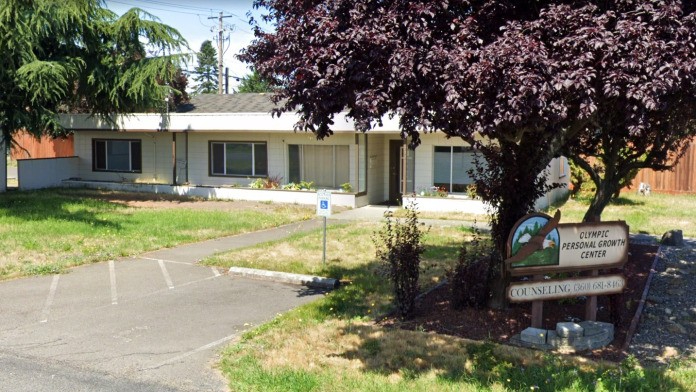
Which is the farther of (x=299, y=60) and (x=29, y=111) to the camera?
(x=29, y=111)

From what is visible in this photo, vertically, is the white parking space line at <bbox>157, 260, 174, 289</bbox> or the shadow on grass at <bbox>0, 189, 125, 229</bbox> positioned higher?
the shadow on grass at <bbox>0, 189, 125, 229</bbox>

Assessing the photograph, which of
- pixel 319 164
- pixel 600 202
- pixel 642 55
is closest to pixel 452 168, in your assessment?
pixel 319 164

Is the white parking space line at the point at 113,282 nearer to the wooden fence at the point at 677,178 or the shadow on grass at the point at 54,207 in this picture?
the shadow on grass at the point at 54,207

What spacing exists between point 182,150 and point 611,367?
859 inches

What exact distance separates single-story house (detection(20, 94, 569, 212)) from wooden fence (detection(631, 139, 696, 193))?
11.2 ft

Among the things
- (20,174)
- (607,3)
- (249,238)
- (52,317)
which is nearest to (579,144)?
(607,3)

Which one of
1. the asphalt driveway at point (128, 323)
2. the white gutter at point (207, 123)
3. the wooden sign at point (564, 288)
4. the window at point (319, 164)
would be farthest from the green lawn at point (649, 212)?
the asphalt driveway at point (128, 323)

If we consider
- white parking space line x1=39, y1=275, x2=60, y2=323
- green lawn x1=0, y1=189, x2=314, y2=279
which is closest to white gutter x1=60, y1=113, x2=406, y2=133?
green lawn x1=0, y1=189, x2=314, y2=279

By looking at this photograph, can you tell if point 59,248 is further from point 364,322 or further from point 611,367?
point 611,367

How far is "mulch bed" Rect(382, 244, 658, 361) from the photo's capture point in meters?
7.85

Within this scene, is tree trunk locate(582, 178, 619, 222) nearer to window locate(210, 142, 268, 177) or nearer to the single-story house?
the single-story house

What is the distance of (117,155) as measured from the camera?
28.1 metres

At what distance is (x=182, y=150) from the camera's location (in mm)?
26266

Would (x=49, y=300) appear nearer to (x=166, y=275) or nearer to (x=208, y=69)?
(x=166, y=275)
